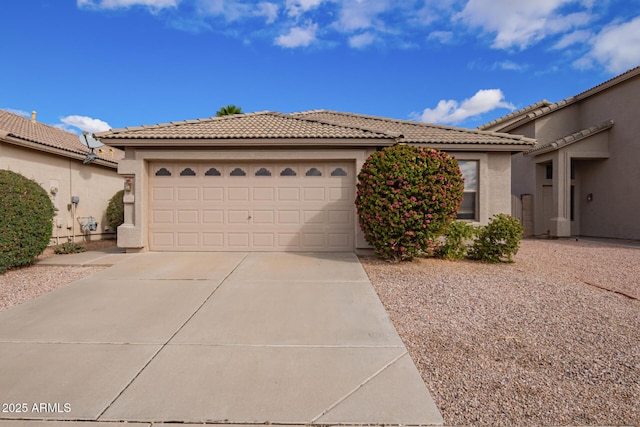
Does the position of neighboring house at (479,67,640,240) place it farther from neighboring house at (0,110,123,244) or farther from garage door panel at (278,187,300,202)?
neighboring house at (0,110,123,244)

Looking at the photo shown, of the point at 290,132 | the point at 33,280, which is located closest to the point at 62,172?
the point at 33,280

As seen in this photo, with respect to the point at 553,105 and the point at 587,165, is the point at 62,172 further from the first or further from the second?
the point at 587,165

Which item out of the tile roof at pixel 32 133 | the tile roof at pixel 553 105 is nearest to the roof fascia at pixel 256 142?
the tile roof at pixel 32 133

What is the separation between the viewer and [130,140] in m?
8.62

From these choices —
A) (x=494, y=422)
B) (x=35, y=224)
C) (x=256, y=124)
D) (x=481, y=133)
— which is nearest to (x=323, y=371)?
(x=494, y=422)

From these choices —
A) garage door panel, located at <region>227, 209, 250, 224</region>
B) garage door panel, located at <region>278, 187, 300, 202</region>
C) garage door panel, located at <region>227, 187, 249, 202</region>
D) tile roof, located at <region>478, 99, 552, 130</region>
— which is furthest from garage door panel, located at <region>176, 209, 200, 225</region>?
tile roof, located at <region>478, 99, 552, 130</region>

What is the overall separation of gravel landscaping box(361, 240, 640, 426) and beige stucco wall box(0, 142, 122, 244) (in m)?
10.5

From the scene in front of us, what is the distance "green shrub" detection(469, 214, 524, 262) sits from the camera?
25.5ft

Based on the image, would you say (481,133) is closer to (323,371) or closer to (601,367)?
(601,367)

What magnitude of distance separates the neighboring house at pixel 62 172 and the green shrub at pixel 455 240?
12120 millimetres

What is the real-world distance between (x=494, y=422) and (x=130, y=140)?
9.64 metres

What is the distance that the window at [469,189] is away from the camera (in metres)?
9.85

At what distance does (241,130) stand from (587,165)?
Answer: 15567 millimetres

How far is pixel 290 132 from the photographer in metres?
8.85
